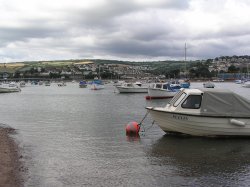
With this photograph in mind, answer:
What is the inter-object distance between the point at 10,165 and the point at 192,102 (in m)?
11.0

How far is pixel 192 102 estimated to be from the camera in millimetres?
22828

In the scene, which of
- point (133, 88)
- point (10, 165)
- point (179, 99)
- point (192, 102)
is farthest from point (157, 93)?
point (10, 165)

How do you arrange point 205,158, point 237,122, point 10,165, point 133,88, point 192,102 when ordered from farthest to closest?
point 133,88, point 192,102, point 237,122, point 205,158, point 10,165

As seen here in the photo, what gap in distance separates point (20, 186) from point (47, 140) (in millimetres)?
10817

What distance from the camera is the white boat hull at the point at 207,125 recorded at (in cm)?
2225

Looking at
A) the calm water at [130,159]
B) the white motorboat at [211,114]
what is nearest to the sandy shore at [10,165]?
the calm water at [130,159]

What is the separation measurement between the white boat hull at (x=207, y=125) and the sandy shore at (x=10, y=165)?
8.71 metres

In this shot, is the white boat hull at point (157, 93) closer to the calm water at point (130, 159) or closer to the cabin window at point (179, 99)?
the calm water at point (130, 159)

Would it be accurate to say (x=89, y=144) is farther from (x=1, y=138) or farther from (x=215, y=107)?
(x=215, y=107)

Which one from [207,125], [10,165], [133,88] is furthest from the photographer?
[133,88]

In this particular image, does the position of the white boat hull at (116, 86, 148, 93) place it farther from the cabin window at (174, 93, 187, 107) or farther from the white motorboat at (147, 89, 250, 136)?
the white motorboat at (147, 89, 250, 136)

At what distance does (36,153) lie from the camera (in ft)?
65.9

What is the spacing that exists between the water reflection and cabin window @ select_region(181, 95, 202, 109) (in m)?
1.91

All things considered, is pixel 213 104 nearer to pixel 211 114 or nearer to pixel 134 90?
pixel 211 114
